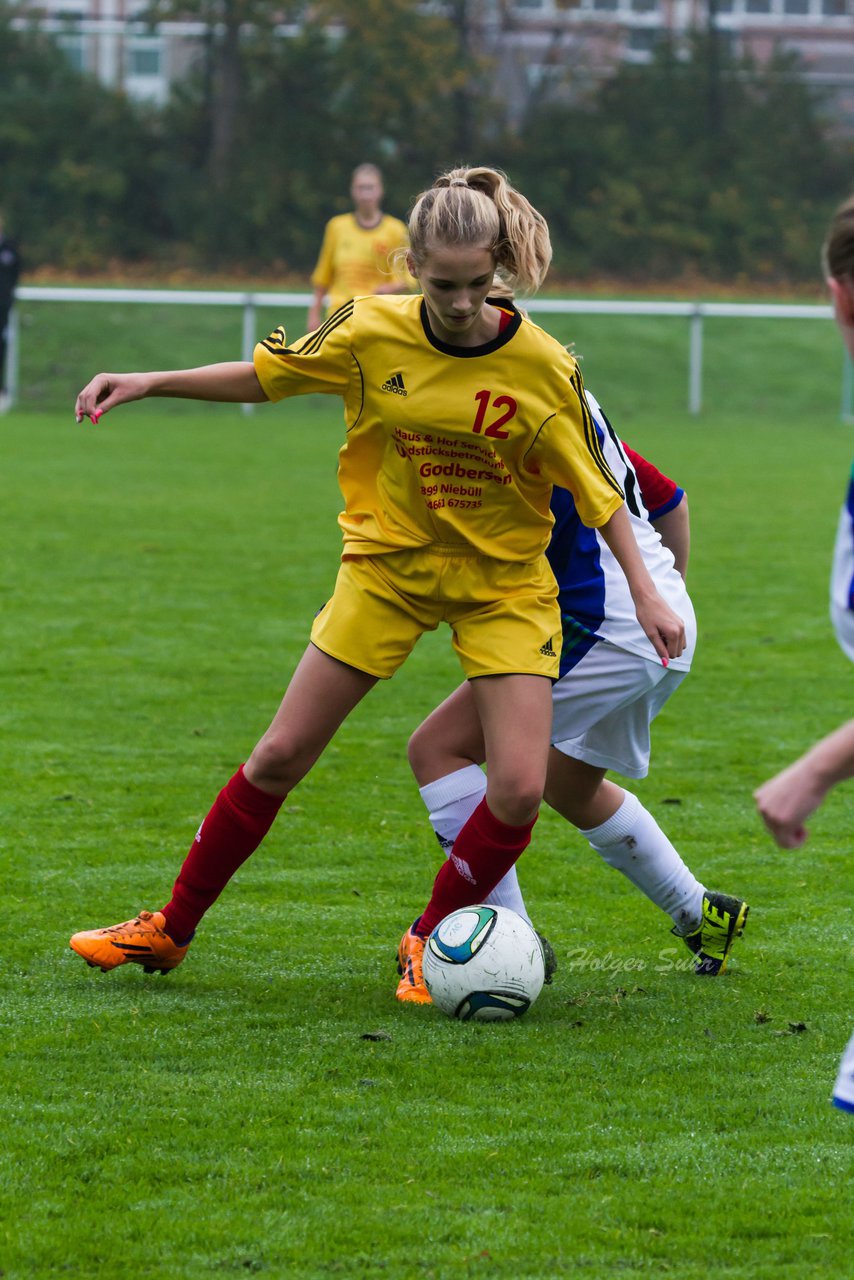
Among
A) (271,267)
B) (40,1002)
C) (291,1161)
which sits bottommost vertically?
(271,267)

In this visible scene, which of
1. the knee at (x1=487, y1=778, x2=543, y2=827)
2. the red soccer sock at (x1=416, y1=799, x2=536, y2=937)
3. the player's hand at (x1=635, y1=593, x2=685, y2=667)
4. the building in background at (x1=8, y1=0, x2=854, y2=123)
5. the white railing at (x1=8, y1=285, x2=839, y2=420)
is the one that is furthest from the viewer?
the building in background at (x1=8, y1=0, x2=854, y2=123)

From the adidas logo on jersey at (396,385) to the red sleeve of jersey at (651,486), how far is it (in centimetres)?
64

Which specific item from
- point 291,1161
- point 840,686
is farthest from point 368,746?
point 291,1161

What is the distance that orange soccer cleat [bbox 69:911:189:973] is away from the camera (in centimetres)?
414

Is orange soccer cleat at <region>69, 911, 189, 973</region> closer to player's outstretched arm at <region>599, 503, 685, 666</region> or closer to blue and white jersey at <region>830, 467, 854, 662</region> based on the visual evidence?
player's outstretched arm at <region>599, 503, 685, 666</region>

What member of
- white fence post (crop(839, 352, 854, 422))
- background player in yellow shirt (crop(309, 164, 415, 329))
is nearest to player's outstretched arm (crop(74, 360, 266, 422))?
background player in yellow shirt (crop(309, 164, 415, 329))

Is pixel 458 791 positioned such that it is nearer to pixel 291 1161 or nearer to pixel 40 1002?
pixel 40 1002

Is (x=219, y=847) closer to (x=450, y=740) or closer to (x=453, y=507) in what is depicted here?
(x=450, y=740)

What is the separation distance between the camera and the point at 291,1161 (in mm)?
3160

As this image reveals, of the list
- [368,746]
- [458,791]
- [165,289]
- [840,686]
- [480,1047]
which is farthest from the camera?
[165,289]

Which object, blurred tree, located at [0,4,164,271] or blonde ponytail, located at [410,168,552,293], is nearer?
blonde ponytail, located at [410,168,552,293]

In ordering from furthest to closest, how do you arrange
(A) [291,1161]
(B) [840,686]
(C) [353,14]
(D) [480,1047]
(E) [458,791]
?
(C) [353,14] < (B) [840,686] < (E) [458,791] < (D) [480,1047] < (A) [291,1161]

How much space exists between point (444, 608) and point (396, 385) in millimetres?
494

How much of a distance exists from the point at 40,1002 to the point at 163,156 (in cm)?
3007
